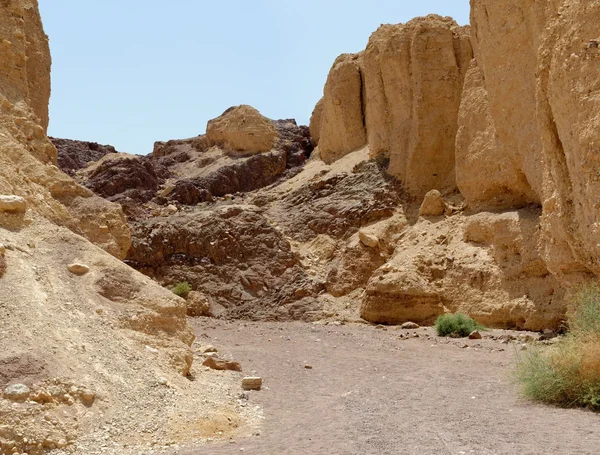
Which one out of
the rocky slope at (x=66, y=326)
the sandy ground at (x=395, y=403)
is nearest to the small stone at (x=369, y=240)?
the sandy ground at (x=395, y=403)

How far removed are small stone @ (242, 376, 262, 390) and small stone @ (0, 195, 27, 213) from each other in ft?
13.0

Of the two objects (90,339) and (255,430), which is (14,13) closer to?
(90,339)

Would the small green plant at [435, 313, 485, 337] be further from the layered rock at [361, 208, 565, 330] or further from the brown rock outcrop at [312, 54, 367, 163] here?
the brown rock outcrop at [312, 54, 367, 163]

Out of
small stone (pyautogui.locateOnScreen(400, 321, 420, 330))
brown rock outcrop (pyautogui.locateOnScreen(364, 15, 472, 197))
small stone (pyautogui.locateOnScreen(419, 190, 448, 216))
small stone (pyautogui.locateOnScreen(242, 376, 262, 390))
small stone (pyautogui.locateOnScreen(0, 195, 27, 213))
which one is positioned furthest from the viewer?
Answer: brown rock outcrop (pyautogui.locateOnScreen(364, 15, 472, 197))

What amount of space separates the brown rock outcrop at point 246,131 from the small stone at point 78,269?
88.0 feet

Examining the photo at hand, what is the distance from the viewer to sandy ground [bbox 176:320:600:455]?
6398 mm

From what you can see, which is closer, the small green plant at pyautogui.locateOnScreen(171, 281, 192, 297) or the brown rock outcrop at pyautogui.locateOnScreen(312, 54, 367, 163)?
the small green plant at pyautogui.locateOnScreen(171, 281, 192, 297)

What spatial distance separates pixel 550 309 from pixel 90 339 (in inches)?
462

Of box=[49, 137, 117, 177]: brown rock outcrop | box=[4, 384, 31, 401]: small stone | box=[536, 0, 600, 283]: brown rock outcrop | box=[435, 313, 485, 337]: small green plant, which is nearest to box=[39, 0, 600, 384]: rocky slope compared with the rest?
box=[536, 0, 600, 283]: brown rock outcrop

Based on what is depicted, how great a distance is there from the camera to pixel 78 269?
9422 millimetres

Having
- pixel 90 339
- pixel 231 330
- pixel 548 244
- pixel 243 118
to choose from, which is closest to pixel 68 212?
pixel 90 339

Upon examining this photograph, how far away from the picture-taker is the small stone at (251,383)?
32.1 feet

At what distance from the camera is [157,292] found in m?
9.93

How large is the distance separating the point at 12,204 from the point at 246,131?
90.1 ft
